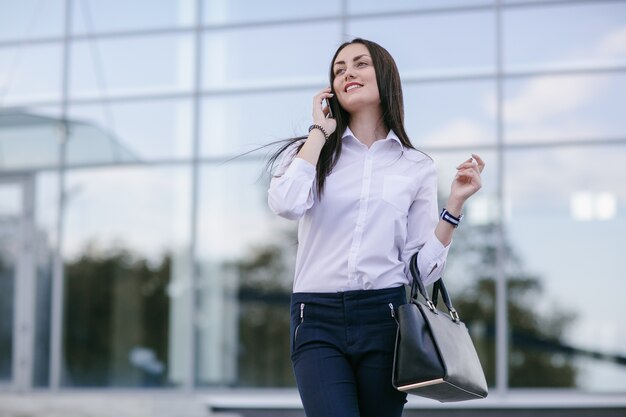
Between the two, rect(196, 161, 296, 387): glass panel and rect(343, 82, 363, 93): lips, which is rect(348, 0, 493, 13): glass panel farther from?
rect(343, 82, 363, 93): lips

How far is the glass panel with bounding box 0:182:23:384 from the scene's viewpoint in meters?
11.3

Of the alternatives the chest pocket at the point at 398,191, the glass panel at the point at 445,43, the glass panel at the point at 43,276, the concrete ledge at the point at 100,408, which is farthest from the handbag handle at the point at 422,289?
the glass panel at the point at 43,276

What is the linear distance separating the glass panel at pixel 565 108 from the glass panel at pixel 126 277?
3644mm

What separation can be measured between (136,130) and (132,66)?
2.50ft

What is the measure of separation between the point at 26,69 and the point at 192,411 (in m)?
5.86

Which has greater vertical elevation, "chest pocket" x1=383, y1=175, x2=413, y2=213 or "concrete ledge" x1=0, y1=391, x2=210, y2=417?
"chest pocket" x1=383, y1=175, x2=413, y2=213

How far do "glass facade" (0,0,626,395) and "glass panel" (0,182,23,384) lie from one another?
2cm

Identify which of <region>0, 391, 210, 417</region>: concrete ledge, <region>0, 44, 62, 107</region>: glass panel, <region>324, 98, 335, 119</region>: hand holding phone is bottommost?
<region>0, 391, 210, 417</region>: concrete ledge

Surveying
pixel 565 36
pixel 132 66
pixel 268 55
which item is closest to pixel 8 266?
pixel 132 66

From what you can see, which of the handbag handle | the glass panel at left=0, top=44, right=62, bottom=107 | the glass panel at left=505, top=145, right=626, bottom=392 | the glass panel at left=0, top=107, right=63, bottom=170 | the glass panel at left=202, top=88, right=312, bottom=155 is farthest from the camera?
the glass panel at left=0, top=44, right=62, bottom=107

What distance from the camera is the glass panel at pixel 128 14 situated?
11.3m

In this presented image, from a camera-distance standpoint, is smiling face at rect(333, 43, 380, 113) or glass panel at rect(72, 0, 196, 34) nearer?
smiling face at rect(333, 43, 380, 113)

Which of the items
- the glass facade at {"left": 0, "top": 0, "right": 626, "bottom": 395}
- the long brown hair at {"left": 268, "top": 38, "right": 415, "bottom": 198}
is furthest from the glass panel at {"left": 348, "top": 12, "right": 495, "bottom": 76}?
the long brown hair at {"left": 268, "top": 38, "right": 415, "bottom": 198}

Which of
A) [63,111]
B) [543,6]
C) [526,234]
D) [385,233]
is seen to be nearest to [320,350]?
[385,233]
